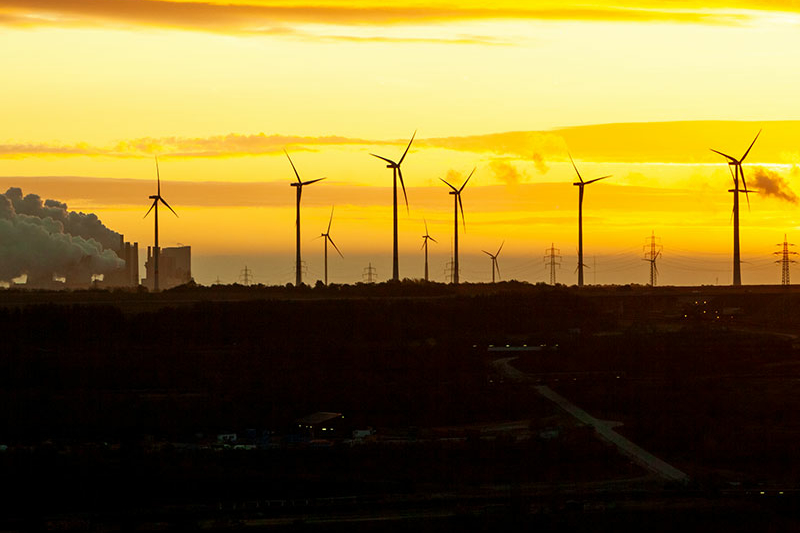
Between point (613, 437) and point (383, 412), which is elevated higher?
point (383, 412)

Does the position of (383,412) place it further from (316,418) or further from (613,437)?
(613,437)

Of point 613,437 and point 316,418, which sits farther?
point 316,418

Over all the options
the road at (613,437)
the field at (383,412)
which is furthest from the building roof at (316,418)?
the road at (613,437)

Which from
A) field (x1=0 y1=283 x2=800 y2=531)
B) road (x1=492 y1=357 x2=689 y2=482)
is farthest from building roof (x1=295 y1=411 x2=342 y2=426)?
road (x1=492 y1=357 x2=689 y2=482)

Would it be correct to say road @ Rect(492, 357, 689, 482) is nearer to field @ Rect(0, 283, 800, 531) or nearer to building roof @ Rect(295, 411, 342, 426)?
field @ Rect(0, 283, 800, 531)

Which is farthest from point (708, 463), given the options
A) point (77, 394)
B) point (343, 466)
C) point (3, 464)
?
point (77, 394)

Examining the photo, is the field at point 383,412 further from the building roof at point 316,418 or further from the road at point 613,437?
the building roof at point 316,418

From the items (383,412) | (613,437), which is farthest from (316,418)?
(613,437)

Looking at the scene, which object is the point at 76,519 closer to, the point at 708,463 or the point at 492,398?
the point at 708,463
